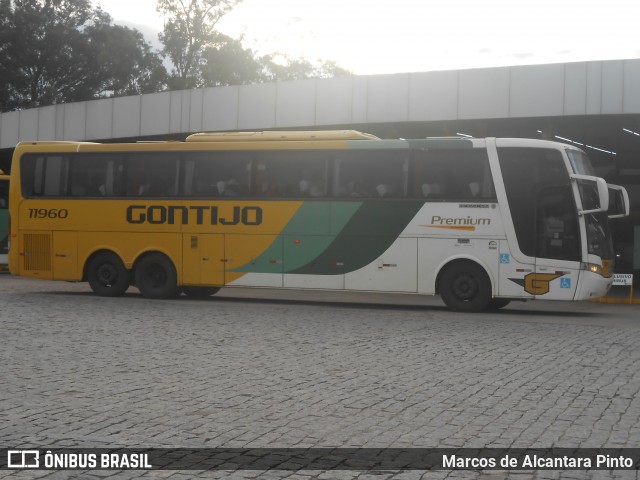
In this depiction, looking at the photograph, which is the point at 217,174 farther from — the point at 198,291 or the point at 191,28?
the point at 191,28

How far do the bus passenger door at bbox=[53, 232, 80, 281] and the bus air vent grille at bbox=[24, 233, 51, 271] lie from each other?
17cm

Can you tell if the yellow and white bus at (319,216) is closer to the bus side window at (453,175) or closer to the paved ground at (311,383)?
the bus side window at (453,175)

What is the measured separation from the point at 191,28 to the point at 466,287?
178 feet

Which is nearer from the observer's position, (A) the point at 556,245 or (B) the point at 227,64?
(A) the point at 556,245

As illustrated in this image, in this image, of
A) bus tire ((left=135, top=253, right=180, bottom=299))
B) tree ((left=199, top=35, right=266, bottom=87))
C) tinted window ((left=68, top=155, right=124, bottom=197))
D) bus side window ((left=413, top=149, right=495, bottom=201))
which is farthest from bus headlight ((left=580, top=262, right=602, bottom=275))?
tree ((left=199, top=35, right=266, bottom=87))

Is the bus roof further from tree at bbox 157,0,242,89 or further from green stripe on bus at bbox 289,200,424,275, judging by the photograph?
tree at bbox 157,0,242,89

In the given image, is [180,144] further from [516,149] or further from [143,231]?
[516,149]

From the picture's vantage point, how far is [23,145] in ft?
76.3

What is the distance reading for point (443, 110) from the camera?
29047mm

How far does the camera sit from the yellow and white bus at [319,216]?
746 inches

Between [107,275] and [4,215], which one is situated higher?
[4,215]

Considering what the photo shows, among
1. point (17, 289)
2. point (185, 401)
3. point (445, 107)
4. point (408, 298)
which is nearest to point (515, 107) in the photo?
point (445, 107)

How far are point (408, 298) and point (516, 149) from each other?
7985 millimetres

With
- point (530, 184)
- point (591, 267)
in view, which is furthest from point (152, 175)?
point (591, 267)
